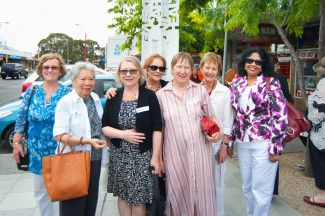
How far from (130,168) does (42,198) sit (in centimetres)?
109

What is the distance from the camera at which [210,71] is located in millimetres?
3676

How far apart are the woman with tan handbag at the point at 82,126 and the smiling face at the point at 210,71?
117 centimetres

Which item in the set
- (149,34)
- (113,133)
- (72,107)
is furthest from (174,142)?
(149,34)

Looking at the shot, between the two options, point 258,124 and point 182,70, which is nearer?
point 182,70

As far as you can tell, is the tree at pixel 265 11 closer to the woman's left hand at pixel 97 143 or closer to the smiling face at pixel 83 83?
the smiling face at pixel 83 83

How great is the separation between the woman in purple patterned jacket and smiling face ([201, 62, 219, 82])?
235mm

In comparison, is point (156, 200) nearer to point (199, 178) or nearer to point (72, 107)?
point (199, 178)

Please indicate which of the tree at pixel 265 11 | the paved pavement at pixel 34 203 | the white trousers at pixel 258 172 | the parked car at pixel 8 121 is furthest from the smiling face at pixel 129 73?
the parked car at pixel 8 121

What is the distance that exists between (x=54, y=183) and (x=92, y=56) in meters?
75.4

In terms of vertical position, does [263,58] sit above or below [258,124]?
above

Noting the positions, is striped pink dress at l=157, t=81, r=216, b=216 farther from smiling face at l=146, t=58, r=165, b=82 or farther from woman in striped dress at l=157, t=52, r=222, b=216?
smiling face at l=146, t=58, r=165, b=82

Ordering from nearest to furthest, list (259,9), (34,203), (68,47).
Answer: (34,203)
(259,9)
(68,47)

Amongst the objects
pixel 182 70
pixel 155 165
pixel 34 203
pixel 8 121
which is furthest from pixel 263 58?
pixel 8 121

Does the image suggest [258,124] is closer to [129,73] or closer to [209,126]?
[209,126]
